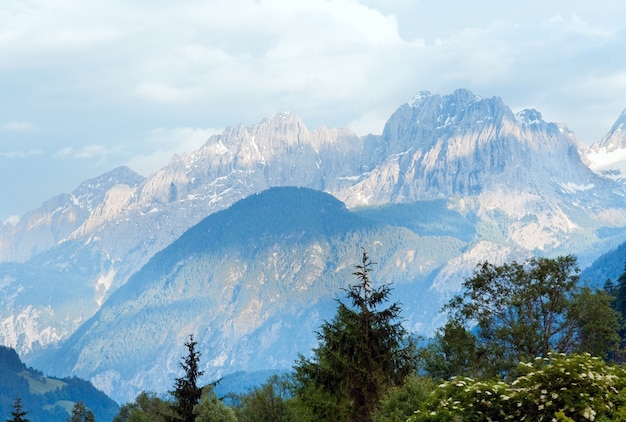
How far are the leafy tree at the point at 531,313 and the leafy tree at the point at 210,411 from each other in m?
27.3

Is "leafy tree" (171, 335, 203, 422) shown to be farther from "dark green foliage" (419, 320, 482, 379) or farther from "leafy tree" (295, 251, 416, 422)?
"leafy tree" (295, 251, 416, 422)

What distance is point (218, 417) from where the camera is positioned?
10312 cm

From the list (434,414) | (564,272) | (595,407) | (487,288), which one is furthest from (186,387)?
(595,407)

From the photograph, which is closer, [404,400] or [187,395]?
[404,400]

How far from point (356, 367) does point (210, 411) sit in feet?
116

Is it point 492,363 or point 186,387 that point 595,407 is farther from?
point 186,387

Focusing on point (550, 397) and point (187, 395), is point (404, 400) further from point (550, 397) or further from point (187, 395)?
point (187, 395)

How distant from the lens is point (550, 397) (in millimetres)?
44219

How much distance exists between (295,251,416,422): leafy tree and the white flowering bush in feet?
75.9

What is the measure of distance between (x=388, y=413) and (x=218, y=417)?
4655 centimetres

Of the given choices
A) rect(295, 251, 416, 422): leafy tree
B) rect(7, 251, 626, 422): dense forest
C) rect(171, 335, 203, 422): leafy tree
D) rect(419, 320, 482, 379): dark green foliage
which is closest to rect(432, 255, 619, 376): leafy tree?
rect(7, 251, 626, 422): dense forest

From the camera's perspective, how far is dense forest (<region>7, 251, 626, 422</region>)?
4475cm

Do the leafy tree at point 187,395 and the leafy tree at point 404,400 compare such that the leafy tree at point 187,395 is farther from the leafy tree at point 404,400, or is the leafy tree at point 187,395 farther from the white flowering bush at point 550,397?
the white flowering bush at point 550,397

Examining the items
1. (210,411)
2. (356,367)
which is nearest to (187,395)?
(210,411)
